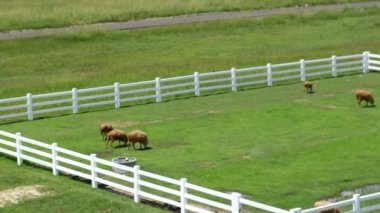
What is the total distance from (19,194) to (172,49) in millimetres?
28153

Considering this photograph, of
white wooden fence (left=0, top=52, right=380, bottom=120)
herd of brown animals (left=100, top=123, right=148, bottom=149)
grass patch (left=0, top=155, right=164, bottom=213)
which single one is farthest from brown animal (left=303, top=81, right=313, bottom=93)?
grass patch (left=0, top=155, right=164, bottom=213)

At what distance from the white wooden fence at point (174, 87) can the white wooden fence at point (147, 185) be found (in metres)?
6.19

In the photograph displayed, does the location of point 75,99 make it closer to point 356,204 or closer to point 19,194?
point 19,194

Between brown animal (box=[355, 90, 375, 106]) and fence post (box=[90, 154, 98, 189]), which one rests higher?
brown animal (box=[355, 90, 375, 106])

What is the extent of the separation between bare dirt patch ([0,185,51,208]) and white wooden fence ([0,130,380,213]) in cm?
115

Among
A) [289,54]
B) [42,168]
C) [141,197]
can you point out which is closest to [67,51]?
[289,54]

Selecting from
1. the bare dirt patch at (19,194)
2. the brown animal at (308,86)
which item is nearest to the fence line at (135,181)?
the bare dirt patch at (19,194)

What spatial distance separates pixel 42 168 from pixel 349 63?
19.1 m

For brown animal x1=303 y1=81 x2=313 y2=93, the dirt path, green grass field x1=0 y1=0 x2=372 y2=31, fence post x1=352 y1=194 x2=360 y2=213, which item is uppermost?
green grass field x1=0 y1=0 x2=372 y2=31

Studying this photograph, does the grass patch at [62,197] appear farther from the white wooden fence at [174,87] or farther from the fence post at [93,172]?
the white wooden fence at [174,87]

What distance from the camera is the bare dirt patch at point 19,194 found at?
2534 cm

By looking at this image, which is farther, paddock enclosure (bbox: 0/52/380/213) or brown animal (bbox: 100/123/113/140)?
brown animal (bbox: 100/123/113/140)

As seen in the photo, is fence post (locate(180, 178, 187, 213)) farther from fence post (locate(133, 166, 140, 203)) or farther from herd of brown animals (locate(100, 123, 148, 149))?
herd of brown animals (locate(100, 123, 148, 149))

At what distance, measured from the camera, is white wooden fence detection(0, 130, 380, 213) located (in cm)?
2209
